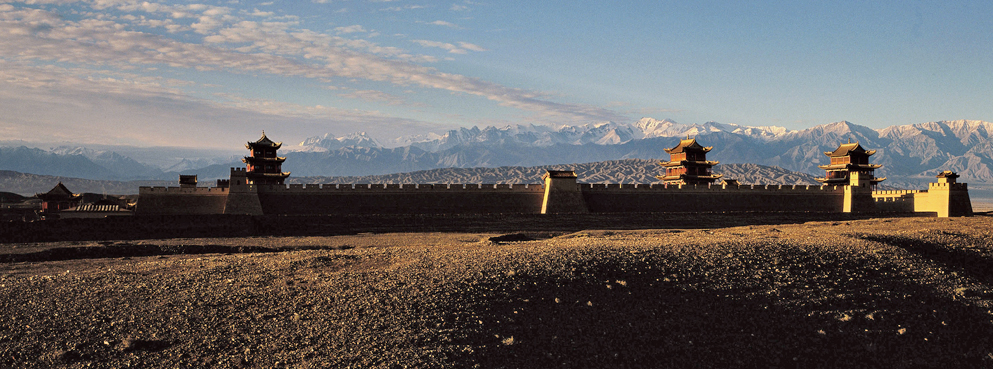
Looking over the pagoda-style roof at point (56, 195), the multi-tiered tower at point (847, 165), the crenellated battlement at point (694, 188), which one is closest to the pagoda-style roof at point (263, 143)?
the pagoda-style roof at point (56, 195)

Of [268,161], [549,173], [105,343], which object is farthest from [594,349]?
[268,161]

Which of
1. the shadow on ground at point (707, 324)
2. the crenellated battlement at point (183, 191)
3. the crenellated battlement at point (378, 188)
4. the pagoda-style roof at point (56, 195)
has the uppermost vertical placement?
the crenellated battlement at point (378, 188)

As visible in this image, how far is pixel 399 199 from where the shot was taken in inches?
1820

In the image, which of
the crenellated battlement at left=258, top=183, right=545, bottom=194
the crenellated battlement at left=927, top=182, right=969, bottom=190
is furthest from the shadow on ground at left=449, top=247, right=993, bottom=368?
the crenellated battlement at left=927, top=182, right=969, bottom=190

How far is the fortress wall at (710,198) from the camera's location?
49781mm

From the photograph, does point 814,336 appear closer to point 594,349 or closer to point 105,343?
point 594,349

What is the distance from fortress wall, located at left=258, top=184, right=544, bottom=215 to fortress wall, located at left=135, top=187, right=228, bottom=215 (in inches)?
120

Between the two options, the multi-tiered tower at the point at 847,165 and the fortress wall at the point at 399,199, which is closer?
the fortress wall at the point at 399,199

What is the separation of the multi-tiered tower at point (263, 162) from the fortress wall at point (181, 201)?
24.2ft

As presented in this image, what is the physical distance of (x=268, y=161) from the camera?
2087 inches

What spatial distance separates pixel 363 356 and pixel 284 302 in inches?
152

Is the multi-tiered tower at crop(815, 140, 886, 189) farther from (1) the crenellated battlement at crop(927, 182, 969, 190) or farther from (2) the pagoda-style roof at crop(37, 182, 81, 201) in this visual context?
(2) the pagoda-style roof at crop(37, 182, 81, 201)

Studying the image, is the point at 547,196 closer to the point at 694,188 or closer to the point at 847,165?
the point at 694,188

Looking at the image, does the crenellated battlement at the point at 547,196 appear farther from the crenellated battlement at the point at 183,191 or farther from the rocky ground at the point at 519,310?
the rocky ground at the point at 519,310
